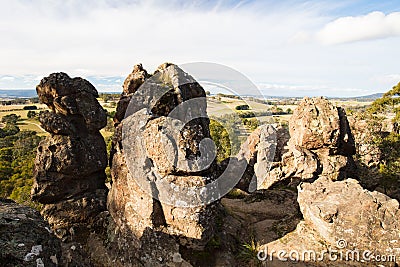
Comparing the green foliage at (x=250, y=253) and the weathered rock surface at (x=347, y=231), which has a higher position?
the weathered rock surface at (x=347, y=231)

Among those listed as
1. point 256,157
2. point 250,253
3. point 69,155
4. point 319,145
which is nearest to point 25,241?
point 69,155

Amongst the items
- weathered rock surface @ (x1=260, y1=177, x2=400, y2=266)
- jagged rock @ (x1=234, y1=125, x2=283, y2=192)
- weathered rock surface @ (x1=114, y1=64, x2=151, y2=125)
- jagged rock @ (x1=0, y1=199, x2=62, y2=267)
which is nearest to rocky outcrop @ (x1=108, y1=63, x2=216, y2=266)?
weathered rock surface @ (x1=114, y1=64, x2=151, y2=125)

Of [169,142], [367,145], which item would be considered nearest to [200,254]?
[169,142]

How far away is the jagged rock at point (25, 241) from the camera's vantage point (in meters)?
4.79

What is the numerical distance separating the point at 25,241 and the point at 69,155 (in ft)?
24.7

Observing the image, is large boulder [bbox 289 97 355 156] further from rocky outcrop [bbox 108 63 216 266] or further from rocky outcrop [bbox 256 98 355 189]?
rocky outcrop [bbox 108 63 216 266]

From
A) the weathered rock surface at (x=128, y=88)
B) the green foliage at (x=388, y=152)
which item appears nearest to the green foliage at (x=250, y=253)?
the weathered rock surface at (x=128, y=88)

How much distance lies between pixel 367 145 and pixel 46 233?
67.6 ft

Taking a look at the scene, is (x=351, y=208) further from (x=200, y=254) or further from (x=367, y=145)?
(x=367, y=145)

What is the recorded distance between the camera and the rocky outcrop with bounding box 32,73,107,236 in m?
12.1

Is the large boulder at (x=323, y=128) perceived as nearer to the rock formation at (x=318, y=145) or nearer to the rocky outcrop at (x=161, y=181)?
the rock formation at (x=318, y=145)

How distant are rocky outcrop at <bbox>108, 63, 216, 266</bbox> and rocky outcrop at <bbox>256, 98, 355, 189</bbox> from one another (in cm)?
886

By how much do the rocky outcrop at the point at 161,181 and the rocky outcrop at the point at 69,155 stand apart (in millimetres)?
1490

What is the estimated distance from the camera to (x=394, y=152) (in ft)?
62.7
